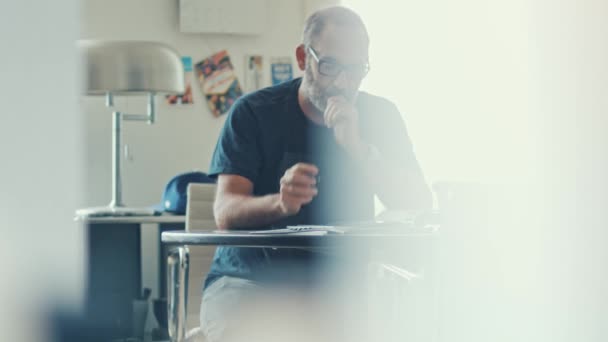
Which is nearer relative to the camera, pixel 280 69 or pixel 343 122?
pixel 343 122

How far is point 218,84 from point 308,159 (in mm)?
2509

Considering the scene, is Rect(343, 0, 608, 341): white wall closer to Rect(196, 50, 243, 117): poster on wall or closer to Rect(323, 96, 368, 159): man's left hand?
Rect(323, 96, 368, 159): man's left hand

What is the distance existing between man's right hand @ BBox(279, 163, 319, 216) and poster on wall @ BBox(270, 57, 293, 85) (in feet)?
9.74

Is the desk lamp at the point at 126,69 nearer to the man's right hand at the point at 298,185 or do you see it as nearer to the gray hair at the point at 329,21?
the gray hair at the point at 329,21

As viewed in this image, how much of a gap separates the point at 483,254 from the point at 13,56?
123 centimetres

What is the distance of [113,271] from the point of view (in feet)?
12.1

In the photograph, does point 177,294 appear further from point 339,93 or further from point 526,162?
point 526,162

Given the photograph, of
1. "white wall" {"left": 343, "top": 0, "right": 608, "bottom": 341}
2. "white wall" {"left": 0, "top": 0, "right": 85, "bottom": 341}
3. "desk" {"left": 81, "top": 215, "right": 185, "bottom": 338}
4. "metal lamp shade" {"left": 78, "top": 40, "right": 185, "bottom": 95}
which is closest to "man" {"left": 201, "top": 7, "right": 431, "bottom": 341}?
"white wall" {"left": 343, "top": 0, "right": 608, "bottom": 341}

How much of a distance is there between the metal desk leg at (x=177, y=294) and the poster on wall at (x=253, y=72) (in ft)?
9.33

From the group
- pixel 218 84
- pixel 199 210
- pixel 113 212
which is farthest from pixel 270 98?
pixel 218 84

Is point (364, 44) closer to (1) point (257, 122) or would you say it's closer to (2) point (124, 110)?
(1) point (257, 122)

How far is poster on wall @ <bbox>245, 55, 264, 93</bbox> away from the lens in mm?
4504

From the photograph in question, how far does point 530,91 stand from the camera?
2031mm

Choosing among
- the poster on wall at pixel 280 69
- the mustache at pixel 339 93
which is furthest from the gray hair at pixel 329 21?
the poster on wall at pixel 280 69
